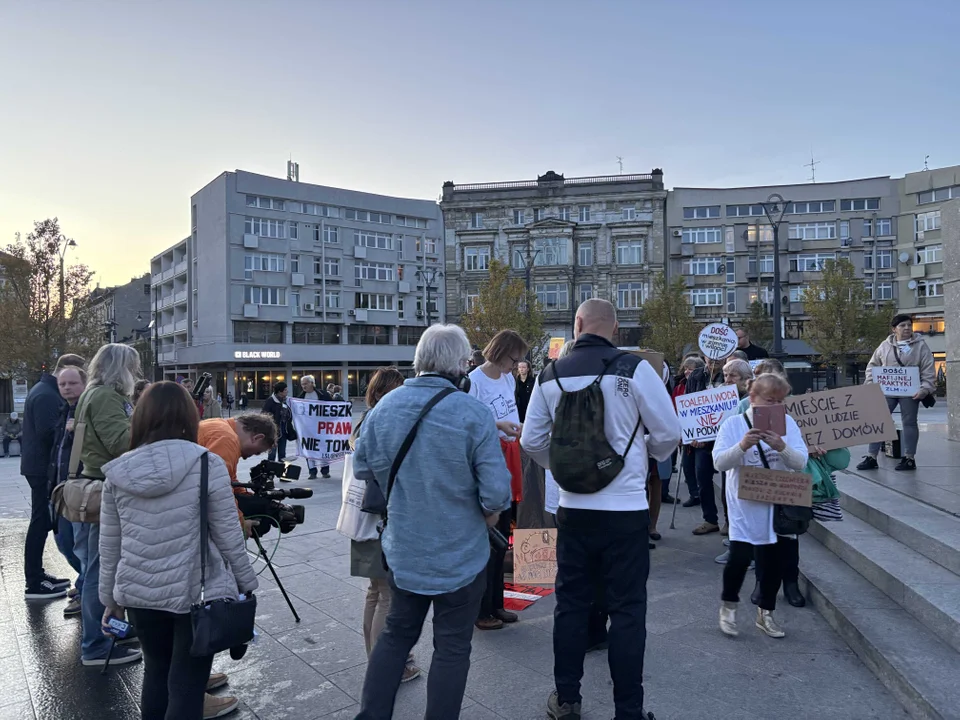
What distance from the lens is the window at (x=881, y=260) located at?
169 ft

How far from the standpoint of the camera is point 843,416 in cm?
514

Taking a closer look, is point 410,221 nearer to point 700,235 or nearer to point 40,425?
point 700,235

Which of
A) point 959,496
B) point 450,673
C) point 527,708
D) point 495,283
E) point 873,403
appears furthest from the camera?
point 495,283

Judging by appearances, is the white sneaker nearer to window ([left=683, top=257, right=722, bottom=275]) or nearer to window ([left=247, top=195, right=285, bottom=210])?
window ([left=683, top=257, right=722, bottom=275])

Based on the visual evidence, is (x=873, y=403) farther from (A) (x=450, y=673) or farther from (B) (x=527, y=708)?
(A) (x=450, y=673)

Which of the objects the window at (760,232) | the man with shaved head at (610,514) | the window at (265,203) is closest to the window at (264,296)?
the window at (265,203)

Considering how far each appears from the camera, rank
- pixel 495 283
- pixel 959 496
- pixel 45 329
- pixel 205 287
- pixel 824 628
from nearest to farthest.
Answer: pixel 824 628
pixel 959 496
pixel 45 329
pixel 495 283
pixel 205 287

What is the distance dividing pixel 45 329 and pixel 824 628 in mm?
32482

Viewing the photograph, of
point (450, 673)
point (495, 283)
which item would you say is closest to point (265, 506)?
point (450, 673)

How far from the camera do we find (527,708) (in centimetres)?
349

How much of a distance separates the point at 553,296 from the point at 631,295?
20.7 feet

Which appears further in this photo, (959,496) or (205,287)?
(205,287)

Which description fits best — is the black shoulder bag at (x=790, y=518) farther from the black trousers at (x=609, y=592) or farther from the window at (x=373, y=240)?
the window at (x=373, y=240)

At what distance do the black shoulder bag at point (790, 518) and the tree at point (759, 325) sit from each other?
47.7 meters
